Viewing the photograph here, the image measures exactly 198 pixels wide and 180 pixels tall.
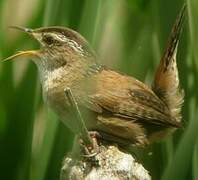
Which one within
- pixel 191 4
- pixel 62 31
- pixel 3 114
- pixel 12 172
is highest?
pixel 191 4

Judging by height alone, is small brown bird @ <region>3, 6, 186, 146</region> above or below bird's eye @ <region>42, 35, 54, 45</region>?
below

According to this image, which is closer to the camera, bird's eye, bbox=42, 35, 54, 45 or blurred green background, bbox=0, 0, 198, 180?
blurred green background, bbox=0, 0, 198, 180

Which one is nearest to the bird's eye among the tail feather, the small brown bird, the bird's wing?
the small brown bird

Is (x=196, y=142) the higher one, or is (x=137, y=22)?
(x=137, y=22)

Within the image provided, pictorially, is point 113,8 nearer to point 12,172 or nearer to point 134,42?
point 134,42

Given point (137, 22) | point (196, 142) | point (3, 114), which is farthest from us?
point (3, 114)

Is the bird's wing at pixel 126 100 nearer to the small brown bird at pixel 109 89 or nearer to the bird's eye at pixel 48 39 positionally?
the small brown bird at pixel 109 89

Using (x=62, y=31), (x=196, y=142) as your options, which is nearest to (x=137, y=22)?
(x=62, y=31)

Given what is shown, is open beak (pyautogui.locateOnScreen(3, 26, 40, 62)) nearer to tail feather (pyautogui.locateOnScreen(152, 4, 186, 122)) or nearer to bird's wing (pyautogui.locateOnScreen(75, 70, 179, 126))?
bird's wing (pyautogui.locateOnScreen(75, 70, 179, 126))
